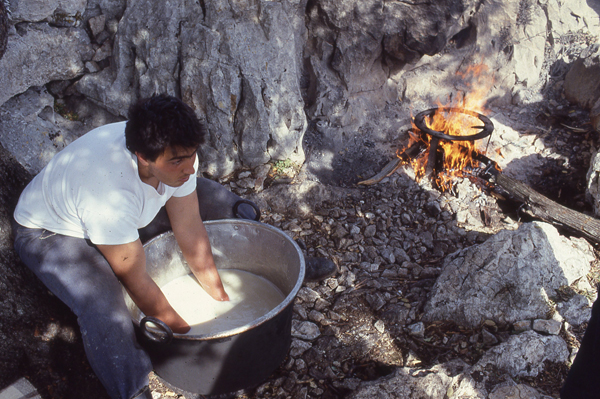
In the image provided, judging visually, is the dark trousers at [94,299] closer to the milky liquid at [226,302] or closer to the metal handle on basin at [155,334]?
Result: the metal handle on basin at [155,334]

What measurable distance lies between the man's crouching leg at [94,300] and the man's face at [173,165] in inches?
21.7

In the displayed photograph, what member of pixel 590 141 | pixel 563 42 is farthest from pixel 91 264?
pixel 563 42

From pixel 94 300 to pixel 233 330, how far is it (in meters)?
0.65

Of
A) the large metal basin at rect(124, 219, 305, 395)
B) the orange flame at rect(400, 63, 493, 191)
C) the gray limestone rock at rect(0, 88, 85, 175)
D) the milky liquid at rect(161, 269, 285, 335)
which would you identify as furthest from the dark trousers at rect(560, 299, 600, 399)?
the gray limestone rock at rect(0, 88, 85, 175)

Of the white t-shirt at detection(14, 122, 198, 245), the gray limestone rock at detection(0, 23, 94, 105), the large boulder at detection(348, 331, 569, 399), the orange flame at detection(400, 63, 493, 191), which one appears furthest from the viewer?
the orange flame at detection(400, 63, 493, 191)

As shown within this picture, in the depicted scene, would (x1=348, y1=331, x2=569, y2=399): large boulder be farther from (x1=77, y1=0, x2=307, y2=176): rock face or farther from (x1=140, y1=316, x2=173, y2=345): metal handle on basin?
(x1=77, y1=0, x2=307, y2=176): rock face

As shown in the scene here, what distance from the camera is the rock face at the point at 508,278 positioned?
8.16ft

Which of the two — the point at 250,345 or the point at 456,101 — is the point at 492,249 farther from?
the point at 456,101

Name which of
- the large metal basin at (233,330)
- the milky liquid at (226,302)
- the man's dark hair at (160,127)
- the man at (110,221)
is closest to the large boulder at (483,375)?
the large metal basin at (233,330)

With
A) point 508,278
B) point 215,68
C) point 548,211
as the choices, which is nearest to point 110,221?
point 215,68

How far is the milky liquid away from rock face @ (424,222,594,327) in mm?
1055

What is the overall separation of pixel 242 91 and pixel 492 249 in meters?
2.36

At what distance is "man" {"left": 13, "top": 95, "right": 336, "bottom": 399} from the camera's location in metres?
1.76

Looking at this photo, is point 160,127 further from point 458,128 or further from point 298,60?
point 458,128
